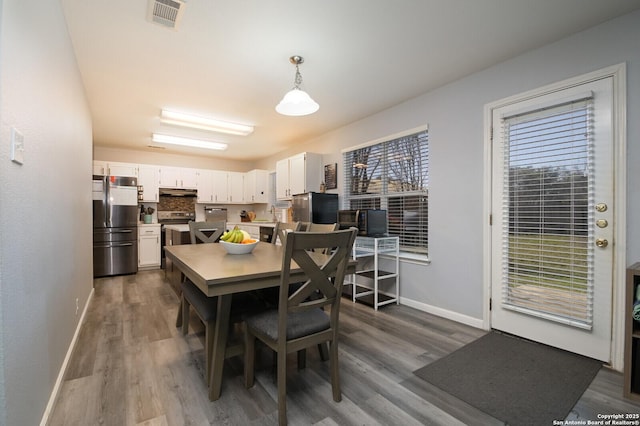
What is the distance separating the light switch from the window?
3.30 meters

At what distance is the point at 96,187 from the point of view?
4816mm

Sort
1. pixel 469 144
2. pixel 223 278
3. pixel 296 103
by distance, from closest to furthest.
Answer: pixel 223 278 < pixel 296 103 < pixel 469 144

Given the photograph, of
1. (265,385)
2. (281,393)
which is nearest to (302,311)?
(281,393)

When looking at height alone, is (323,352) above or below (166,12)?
→ below

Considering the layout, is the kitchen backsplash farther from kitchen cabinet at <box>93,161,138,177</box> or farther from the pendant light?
the pendant light

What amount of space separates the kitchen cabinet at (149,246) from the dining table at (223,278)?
4.18 m

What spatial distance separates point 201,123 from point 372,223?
2.77 metres

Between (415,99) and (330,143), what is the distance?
5.42 feet

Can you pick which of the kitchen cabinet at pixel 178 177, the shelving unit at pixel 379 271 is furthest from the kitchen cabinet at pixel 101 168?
the shelving unit at pixel 379 271

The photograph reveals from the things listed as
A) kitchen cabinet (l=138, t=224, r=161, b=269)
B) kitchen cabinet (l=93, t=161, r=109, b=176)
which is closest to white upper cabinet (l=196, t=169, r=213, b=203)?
kitchen cabinet (l=138, t=224, r=161, b=269)

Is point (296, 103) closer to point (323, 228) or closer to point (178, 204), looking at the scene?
point (323, 228)

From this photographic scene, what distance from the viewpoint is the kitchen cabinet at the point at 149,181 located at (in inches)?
230

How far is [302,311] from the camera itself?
5.45 ft

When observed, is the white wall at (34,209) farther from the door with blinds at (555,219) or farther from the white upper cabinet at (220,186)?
the white upper cabinet at (220,186)
